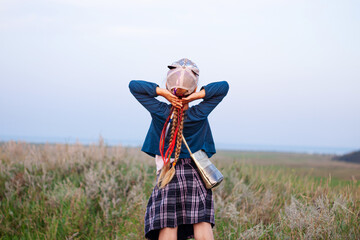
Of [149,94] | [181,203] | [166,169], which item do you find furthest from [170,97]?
[181,203]

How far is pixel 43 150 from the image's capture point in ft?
30.5

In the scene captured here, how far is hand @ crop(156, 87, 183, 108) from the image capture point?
3510mm

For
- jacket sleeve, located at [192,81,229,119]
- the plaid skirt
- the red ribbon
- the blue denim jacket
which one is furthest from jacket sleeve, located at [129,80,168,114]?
the plaid skirt

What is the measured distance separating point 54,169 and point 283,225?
221 inches

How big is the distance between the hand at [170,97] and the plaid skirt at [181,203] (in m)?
0.60

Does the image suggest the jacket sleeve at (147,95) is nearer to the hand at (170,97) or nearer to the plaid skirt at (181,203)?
the hand at (170,97)

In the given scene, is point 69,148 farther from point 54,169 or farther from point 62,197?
point 62,197

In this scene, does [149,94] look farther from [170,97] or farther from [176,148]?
[176,148]

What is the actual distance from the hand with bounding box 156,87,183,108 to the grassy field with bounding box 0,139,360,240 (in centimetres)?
199

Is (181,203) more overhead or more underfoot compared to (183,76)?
more underfoot

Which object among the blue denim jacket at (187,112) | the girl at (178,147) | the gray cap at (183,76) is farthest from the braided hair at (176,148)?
the gray cap at (183,76)

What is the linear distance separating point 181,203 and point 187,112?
0.90 m

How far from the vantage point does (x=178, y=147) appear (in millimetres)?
3508

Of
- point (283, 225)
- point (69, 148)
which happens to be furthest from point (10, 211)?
point (283, 225)
